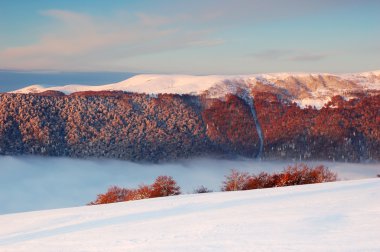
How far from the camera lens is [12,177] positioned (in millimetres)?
75250

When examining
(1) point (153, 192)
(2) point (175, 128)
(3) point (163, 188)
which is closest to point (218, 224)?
(1) point (153, 192)

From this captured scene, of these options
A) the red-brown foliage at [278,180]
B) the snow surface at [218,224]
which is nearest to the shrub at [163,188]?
the red-brown foliage at [278,180]

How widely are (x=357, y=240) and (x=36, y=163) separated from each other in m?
80.0

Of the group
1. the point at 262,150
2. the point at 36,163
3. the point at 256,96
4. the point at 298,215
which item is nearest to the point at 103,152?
the point at 36,163

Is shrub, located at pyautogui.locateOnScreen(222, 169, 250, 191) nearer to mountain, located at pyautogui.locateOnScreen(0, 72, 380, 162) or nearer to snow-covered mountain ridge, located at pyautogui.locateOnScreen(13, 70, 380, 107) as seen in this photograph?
mountain, located at pyautogui.locateOnScreen(0, 72, 380, 162)

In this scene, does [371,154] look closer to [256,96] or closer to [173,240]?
[256,96]

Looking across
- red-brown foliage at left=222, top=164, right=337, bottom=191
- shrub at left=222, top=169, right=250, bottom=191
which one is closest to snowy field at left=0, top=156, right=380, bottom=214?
shrub at left=222, top=169, right=250, bottom=191

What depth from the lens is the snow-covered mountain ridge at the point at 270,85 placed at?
126 metres

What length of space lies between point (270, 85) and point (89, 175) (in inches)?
2794

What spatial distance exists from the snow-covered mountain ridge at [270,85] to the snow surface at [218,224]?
100773 mm

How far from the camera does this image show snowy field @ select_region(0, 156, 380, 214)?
64062 millimetres

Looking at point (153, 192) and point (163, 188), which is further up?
point (163, 188)

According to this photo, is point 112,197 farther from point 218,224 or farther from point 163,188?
point 218,224

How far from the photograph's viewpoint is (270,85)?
13550 centimetres
